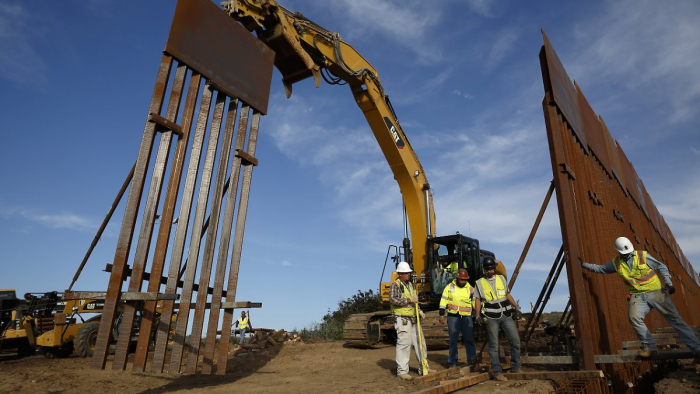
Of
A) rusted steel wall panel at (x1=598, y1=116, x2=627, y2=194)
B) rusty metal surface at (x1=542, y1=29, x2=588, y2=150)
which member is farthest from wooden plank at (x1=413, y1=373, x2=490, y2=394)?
rusted steel wall panel at (x1=598, y1=116, x2=627, y2=194)

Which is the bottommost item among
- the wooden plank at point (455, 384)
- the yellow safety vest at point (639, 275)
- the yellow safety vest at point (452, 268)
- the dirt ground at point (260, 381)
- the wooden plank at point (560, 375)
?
the dirt ground at point (260, 381)

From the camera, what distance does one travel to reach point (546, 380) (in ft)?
19.6

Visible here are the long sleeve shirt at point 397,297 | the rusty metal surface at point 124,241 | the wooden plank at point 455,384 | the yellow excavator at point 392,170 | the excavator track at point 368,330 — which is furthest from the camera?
the excavator track at point 368,330

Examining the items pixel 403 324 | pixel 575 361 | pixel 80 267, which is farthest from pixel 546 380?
pixel 80 267

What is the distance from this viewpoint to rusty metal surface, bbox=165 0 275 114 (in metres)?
6.86

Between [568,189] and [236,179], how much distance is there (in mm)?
5131

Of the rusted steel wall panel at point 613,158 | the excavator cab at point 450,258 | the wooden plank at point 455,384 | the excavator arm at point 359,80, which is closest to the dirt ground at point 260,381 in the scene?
the wooden plank at point 455,384

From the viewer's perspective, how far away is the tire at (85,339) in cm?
1270

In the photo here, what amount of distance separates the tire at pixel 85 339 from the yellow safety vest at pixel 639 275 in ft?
41.8

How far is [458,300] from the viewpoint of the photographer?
314 inches

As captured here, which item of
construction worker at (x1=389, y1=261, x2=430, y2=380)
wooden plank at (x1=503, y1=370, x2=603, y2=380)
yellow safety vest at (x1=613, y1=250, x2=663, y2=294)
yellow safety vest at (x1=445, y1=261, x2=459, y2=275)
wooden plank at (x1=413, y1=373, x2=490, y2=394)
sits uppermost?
yellow safety vest at (x1=445, y1=261, x2=459, y2=275)

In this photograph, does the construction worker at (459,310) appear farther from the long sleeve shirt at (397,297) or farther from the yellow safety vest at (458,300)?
the long sleeve shirt at (397,297)

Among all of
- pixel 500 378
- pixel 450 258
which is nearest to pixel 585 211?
pixel 500 378

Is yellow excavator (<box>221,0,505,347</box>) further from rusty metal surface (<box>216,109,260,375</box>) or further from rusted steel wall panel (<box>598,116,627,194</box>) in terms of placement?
rusted steel wall panel (<box>598,116,627,194</box>)
